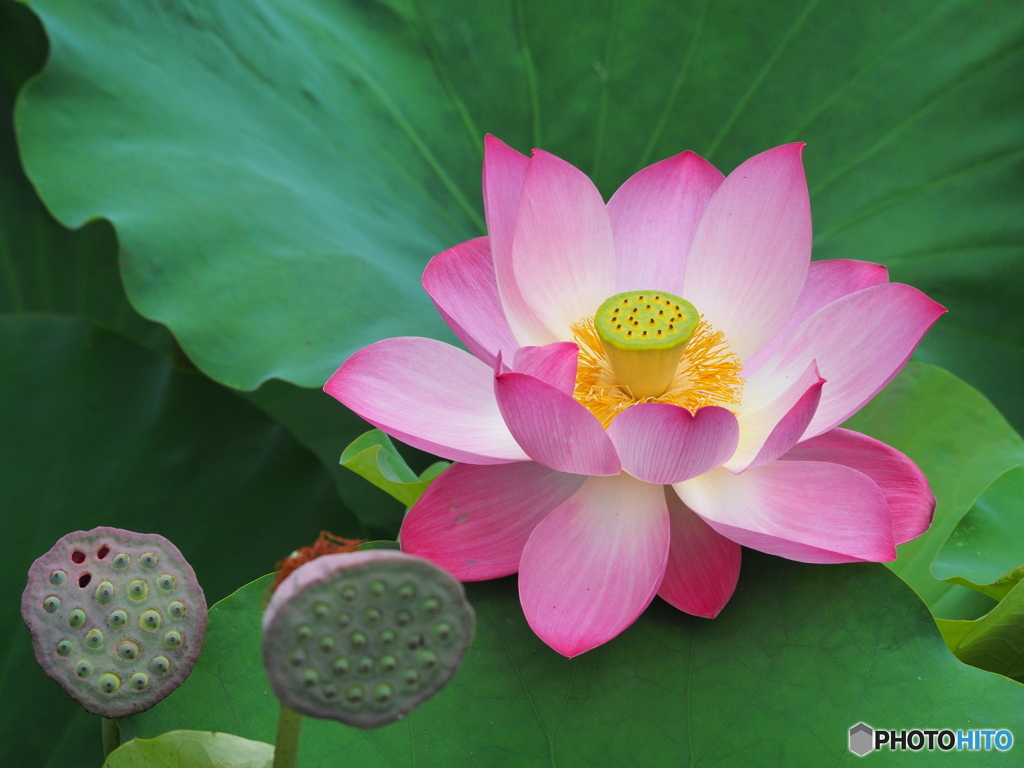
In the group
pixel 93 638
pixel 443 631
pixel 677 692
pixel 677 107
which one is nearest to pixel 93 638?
pixel 93 638

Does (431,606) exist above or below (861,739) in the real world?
above

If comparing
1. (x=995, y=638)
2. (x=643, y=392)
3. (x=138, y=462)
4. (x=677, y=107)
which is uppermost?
(x=677, y=107)

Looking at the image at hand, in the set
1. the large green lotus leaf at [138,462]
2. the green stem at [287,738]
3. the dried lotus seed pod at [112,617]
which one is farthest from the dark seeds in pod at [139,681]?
the large green lotus leaf at [138,462]

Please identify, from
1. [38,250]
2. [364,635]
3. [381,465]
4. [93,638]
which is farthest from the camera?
[38,250]

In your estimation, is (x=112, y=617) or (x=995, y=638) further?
(x=995, y=638)

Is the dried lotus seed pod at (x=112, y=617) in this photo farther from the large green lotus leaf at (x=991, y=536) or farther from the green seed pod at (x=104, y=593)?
the large green lotus leaf at (x=991, y=536)

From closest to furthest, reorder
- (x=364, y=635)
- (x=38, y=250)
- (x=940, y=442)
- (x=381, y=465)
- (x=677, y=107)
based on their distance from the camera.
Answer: (x=364, y=635) → (x=381, y=465) → (x=940, y=442) → (x=677, y=107) → (x=38, y=250)

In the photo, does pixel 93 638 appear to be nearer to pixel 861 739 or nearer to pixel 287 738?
pixel 287 738

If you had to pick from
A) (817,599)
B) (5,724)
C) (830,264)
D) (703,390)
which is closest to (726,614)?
(817,599)

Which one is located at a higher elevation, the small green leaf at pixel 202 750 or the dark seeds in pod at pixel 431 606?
the dark seeds in pod at pixel 431 606
